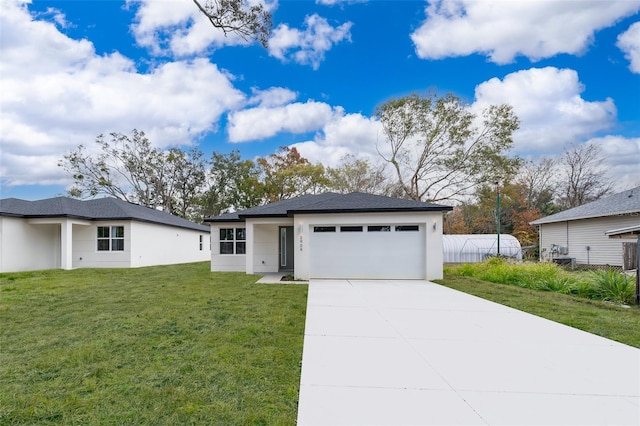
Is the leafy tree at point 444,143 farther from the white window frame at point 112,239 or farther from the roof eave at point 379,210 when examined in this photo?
the white window frame at point 112,239

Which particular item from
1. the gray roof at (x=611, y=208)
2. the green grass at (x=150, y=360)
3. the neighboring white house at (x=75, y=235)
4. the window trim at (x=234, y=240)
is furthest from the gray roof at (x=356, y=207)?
the gray roof at (x=611, y=208)

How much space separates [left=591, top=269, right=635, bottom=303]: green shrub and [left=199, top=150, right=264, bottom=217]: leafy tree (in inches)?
1102

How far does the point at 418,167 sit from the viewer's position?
25.9 metres

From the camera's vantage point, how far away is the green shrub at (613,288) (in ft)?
27.4

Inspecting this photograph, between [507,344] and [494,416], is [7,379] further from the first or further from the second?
[507,344]

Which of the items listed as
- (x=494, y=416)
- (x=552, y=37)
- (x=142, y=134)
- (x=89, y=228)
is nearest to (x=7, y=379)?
(x=494, y=416)

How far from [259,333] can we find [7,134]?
969 inches

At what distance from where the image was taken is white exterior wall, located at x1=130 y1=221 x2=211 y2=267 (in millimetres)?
18156

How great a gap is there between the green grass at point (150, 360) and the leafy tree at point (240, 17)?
22.3 ft

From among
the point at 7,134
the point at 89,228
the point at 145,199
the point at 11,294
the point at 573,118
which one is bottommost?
the point at 11,294

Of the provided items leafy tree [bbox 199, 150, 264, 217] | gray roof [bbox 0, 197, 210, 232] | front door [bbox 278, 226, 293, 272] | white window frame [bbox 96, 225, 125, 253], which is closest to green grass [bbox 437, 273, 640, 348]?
front door [bbox 278, 226, 293, 272]

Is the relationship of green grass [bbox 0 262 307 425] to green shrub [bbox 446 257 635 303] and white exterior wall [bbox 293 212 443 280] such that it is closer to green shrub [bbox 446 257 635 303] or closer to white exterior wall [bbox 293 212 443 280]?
white exterior wall [bbox 293 212 443 280]

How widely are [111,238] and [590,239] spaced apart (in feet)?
86.4

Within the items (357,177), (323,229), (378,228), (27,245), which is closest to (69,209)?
(27,245)
